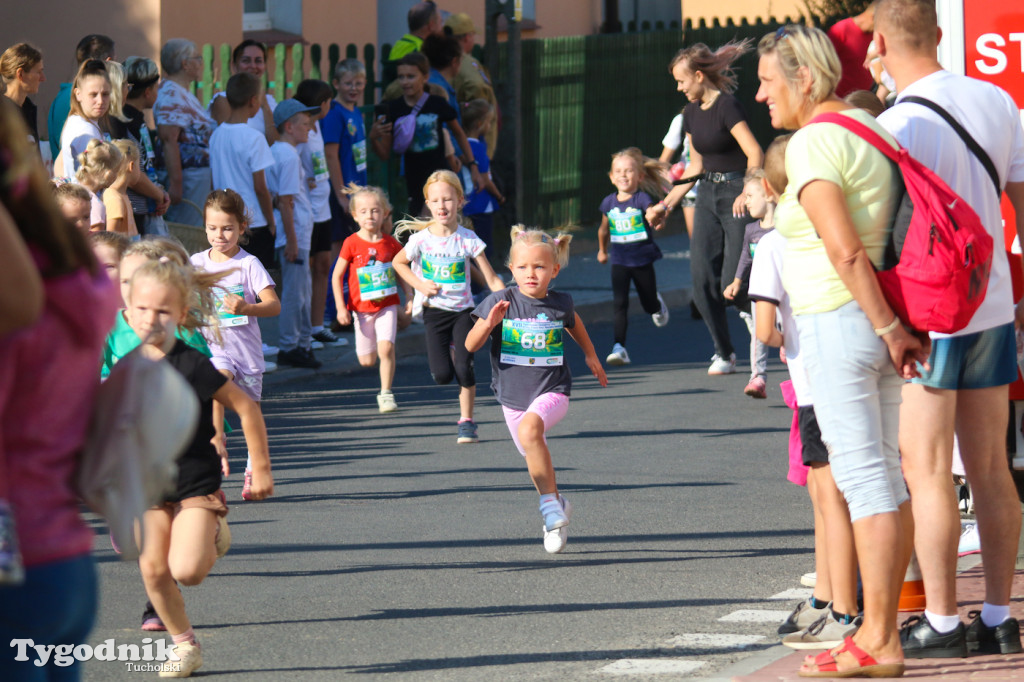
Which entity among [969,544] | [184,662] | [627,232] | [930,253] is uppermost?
[930,253]

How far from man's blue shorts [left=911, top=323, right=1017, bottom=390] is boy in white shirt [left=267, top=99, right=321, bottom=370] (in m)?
7.62

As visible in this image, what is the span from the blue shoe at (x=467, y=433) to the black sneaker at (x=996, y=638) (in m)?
4.71

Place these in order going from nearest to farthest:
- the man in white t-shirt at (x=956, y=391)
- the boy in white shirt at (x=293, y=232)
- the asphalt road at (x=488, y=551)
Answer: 1. the man in white t-shirt at (x=956, y=391)
2. the asphalt road at (x=488, y=551)
3. the boy in white shirt at (x=293, y=232)

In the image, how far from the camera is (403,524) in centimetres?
725

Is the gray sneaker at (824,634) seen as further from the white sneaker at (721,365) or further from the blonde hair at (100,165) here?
the white sneaker at (721,365)

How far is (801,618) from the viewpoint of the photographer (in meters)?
5.32

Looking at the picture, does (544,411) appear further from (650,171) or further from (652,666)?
(650,171)

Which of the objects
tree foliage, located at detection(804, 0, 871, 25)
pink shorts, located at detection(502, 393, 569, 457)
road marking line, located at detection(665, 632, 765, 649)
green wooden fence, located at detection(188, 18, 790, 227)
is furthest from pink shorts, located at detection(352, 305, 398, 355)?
tree foliage, located at detection(804, 0, 871, 25)

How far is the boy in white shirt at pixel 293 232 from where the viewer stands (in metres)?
12.0

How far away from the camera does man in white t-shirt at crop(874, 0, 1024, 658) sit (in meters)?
4.78

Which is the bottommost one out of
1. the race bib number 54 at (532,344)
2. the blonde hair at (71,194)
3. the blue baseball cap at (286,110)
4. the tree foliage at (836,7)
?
the race bib number 54 at (532,344)

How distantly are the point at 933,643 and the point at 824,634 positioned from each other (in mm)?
346

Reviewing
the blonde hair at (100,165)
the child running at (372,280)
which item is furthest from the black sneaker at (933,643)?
the child running at (372,280)

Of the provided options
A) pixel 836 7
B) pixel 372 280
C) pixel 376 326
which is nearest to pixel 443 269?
pixel 372 280
